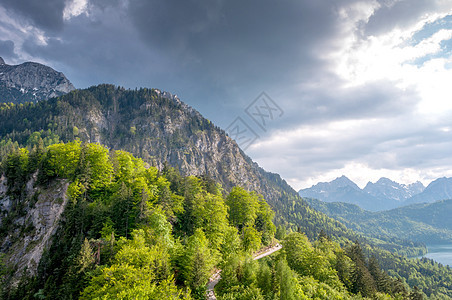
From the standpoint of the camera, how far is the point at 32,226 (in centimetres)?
4847

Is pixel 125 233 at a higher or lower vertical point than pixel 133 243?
higher

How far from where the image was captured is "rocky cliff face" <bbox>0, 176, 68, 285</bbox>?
4394 centimetres

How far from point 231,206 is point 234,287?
2884 centimetres

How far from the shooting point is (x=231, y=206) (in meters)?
60.3

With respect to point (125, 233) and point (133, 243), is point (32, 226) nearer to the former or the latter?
point (125, 233)

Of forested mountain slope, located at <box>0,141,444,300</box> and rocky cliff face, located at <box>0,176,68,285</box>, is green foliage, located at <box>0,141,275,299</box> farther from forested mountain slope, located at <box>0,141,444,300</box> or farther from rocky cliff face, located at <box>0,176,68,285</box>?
rocky cliff face, located at <box>0,176,68,285</box>

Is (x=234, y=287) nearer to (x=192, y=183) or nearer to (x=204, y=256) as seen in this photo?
(x=204, y=256)

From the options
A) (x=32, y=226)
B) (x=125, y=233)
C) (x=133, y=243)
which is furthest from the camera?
(x=32, y=226)

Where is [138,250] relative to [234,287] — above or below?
above

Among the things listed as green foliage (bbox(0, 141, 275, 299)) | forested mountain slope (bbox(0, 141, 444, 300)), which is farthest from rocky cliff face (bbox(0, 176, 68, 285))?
green foliage (bbox(0, 141, 275, 299))

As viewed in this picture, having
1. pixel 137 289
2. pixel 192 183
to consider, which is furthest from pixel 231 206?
pixel 137 289

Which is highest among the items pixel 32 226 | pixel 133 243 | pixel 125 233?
pixel 32 226

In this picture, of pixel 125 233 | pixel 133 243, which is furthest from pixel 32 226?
pixel 133 243

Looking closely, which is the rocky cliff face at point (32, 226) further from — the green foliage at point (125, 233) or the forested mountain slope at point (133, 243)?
the green foliage at point (125, 233)
